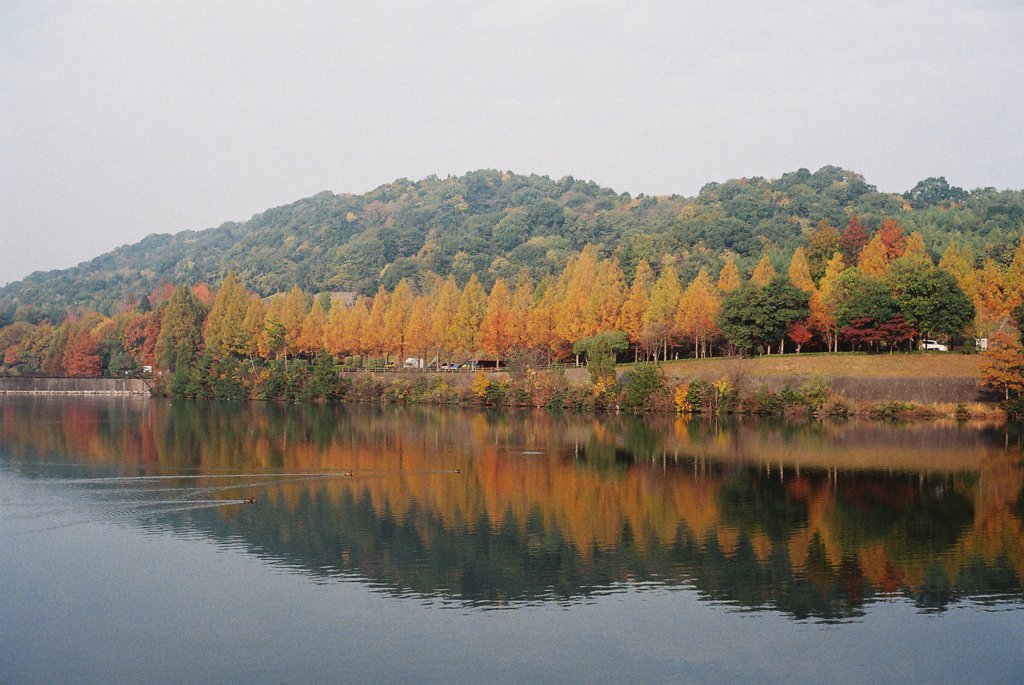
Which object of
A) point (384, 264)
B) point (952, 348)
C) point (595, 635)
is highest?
point (384, 264)

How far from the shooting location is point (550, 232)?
139 m

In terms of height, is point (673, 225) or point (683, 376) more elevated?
point (673, 225)

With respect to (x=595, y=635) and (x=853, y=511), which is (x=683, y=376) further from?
(x=595, y=635)

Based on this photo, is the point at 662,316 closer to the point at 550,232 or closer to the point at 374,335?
the point at 374,335


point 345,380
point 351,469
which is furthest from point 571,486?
point 345,380

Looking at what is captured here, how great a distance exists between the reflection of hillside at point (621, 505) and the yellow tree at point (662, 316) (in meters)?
15.0

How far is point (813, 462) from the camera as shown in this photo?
32.0 m

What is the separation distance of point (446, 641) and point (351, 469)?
16684 millimetres

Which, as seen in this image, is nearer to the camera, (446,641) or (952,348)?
(446,641)

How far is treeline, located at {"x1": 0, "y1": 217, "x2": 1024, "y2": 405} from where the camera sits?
5259 cm

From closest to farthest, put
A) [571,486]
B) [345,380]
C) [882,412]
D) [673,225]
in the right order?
[571,486] → [882,412] → [345,380] → [673,225]

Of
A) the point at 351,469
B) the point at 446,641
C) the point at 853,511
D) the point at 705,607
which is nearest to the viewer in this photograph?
the point at 446,641

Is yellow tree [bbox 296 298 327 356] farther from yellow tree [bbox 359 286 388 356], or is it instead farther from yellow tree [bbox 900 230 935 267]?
yellow tree [bbox 900 230 935 267]

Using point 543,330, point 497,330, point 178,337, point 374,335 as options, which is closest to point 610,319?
point 543,330
